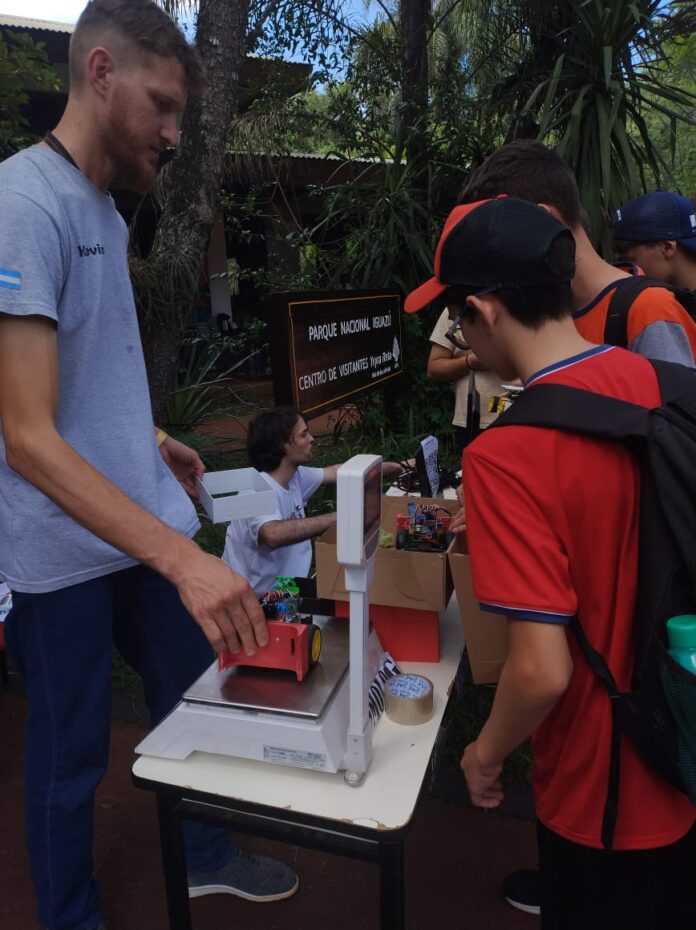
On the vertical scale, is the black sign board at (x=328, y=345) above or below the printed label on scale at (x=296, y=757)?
above

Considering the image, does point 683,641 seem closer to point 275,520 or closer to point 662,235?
point 662,235

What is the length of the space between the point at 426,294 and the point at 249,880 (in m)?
1.75

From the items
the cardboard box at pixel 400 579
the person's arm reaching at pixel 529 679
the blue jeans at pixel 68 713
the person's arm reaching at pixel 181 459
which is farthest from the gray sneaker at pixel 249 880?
the person's arm reaching at pixel 529 679

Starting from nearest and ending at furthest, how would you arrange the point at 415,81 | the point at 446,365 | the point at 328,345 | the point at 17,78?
the point at 328,345 < the point at 446,365 < the point at 17,78 < the point at 415,81

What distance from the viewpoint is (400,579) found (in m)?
1.63

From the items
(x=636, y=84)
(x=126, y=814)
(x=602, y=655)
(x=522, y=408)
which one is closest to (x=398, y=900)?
(x=602, y=655)

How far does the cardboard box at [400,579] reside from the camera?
1597mm

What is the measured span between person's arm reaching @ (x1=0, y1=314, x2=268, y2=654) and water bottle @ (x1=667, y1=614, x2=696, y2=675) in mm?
666

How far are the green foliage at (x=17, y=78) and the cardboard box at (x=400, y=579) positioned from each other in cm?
327

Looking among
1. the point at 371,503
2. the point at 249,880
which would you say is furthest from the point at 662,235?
the point at 249,880

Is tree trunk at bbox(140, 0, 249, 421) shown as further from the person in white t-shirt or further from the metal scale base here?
the metal scale base

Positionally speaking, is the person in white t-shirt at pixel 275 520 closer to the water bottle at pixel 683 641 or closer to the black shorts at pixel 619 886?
the black shorts at pixel 619 886

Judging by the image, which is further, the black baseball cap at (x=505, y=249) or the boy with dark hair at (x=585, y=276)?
the boy with dark hair at (x=585, y=276)

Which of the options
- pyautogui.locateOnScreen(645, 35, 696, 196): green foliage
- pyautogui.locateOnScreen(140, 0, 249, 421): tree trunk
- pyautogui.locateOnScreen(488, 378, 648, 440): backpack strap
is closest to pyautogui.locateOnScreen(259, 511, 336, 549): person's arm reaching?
pyautogui.locateOnScreen(488, 378, 648, 440): backpack strap
